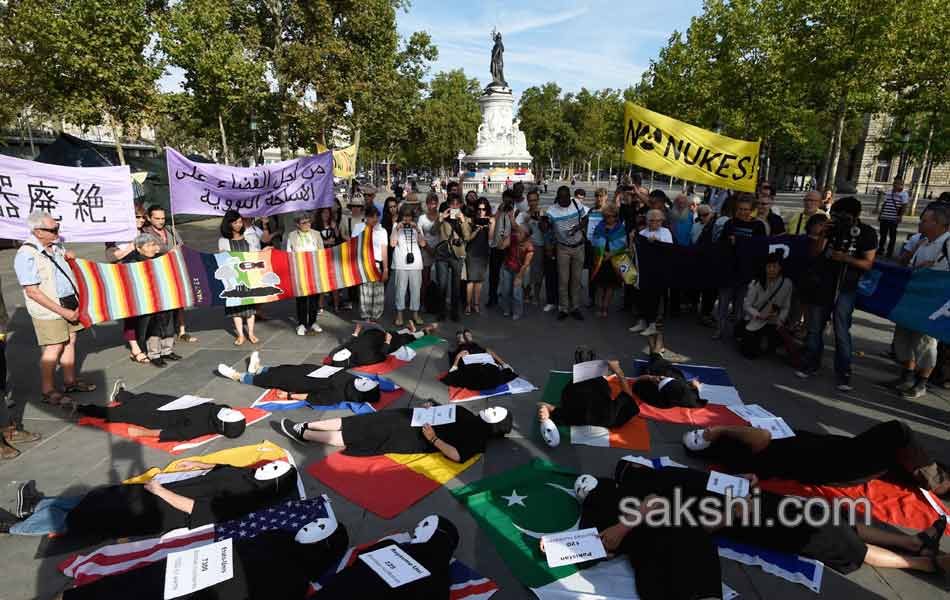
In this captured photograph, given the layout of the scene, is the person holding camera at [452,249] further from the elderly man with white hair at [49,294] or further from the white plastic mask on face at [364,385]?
the elderly man with white hair at [49,294]

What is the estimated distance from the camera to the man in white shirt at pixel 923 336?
18.7 feet

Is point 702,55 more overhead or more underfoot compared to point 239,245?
more overhead

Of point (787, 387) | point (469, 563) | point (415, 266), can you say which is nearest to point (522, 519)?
point (469, 563)

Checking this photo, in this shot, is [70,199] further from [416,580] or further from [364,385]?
[416,580]

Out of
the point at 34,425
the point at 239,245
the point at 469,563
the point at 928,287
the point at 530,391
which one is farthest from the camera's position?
the point at 239,245

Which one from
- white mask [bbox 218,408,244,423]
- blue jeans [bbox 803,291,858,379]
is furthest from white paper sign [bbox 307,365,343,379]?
blue jeans [bbox 803,291,858,379]

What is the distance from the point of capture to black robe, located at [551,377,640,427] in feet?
16.2

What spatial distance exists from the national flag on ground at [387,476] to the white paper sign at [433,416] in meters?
0.30

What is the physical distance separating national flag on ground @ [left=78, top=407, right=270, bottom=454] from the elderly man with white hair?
659mm

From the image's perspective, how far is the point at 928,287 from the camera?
5.60 metres

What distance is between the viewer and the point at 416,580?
105 inches

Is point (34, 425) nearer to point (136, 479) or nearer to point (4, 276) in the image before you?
point (136, 479)

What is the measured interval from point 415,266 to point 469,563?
5327 millimetres

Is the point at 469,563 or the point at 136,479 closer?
the point at 469,563
